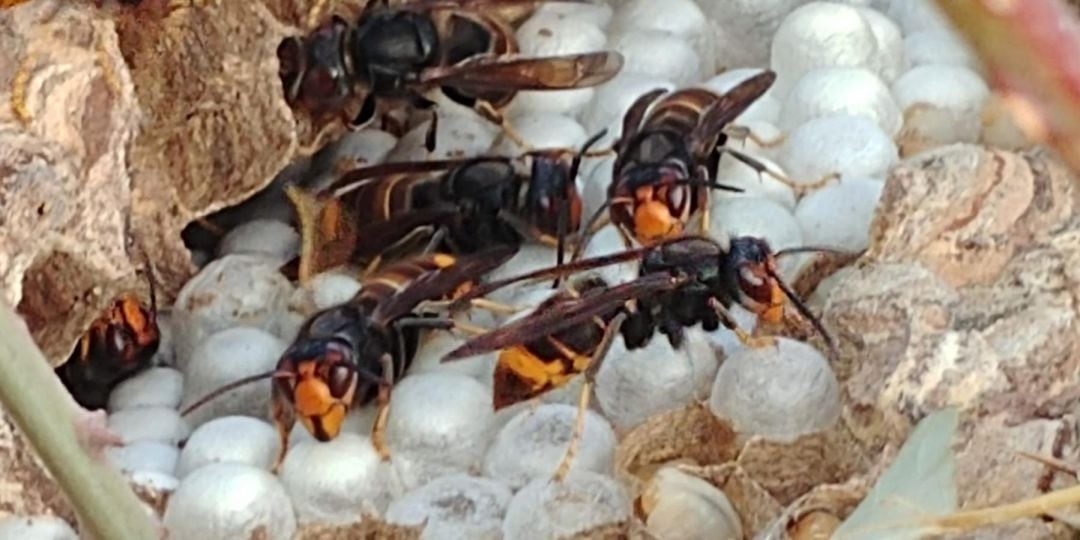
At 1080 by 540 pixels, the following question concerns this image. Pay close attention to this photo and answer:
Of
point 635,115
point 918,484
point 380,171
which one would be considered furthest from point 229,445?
point 918,484

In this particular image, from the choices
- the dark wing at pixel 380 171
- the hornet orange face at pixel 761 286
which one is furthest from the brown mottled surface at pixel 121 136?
the hornet orange face at pixel 761 286

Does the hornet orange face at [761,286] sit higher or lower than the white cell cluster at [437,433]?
higher

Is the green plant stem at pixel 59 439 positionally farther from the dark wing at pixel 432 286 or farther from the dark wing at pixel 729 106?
the dark wing at pixel 729 106

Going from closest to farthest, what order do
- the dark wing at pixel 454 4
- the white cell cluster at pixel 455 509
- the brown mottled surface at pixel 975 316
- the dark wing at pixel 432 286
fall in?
the brown mottled surface at pixel 975 316, the white cell cluster at pixel 455 509, the dark wing at pixel 432 286, the dark wing at pixel 454 4

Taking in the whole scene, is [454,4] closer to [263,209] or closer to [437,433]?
[263,209]

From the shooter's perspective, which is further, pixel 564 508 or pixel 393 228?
pixel 393 228

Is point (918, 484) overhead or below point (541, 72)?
overhead
